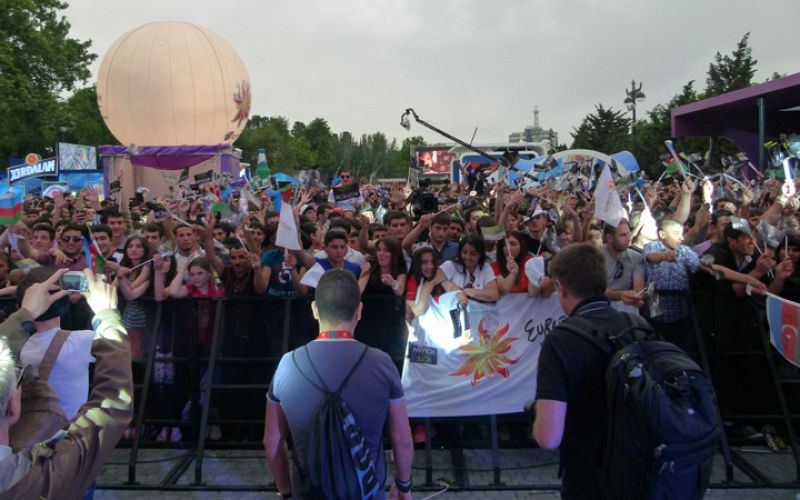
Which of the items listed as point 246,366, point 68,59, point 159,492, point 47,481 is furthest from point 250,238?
point 68,59

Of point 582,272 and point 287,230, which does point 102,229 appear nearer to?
point 287,230

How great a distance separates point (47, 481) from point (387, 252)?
13.0 ft

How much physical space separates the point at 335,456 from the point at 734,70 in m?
47.8

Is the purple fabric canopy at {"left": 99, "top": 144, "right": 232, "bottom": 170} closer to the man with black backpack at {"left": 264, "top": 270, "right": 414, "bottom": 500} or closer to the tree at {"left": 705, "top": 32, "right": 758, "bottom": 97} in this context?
the man with black backpack at {"left": 264, "top": 270, "right": 414, "bottom": 500}

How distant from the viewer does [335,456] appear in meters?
2.69

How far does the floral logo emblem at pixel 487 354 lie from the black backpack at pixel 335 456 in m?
3.06

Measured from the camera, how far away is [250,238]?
657 centimetres

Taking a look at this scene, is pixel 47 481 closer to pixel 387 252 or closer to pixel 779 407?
pixel 387 252

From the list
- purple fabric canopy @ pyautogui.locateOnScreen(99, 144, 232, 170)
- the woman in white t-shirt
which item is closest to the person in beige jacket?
the woman in white t-shirt

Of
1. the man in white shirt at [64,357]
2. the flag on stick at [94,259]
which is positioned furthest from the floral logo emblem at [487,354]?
the flag on stick at [94,259]

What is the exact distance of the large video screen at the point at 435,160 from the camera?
109ft

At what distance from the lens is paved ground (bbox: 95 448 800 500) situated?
5215 mm

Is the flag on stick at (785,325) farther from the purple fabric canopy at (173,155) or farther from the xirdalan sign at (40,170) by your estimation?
the xirdalan sign at (40,170)

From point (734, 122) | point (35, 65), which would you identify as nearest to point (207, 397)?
point (734, 122)
